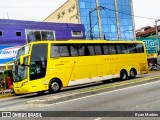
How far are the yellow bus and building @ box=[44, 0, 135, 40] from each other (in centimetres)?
2939

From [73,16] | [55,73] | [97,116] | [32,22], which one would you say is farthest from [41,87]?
[73,16]

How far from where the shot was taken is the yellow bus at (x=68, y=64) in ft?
62.0

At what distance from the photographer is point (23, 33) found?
109ft

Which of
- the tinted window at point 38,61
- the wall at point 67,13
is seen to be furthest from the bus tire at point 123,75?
the wall at point 67,13

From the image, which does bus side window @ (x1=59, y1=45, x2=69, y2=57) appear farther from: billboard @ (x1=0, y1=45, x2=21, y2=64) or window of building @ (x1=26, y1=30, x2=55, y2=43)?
window of building @ (x1=26, y1=30, x2=55, y2=43)

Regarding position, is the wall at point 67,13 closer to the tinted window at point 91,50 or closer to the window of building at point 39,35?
the window of building at point 39,35

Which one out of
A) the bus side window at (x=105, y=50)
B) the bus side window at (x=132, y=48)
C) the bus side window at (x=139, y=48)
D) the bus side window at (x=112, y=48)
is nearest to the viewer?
the bus side window at (x=105, y=50)

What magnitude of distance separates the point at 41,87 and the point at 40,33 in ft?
56.1

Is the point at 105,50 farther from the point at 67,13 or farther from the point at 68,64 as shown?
the point at 67,13

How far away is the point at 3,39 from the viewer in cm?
3117

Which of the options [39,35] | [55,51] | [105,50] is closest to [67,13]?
[39,35]

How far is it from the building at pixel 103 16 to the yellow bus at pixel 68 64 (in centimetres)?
2939

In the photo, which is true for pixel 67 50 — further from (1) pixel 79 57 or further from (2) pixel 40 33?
(2) pixel 40 33

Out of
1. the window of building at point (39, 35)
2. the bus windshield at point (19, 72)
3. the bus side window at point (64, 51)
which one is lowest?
the bus windshield at point (19, 72)
